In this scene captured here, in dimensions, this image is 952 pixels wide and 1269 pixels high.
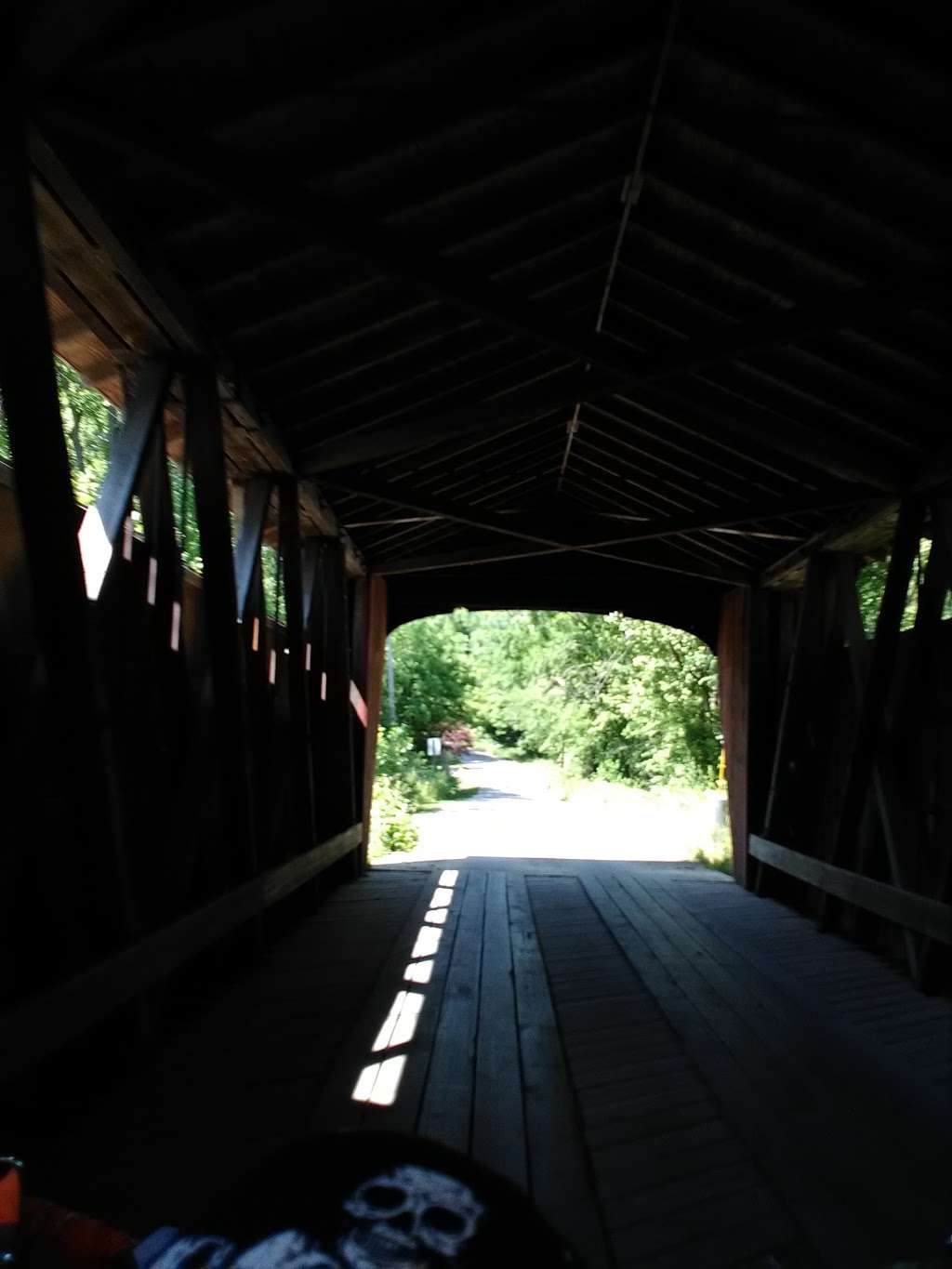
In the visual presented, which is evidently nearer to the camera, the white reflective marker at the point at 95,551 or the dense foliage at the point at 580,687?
the white reflective marker at the point at 95,551

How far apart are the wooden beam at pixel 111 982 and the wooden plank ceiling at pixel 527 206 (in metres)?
2.31

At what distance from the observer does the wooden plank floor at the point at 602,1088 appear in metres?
2.37

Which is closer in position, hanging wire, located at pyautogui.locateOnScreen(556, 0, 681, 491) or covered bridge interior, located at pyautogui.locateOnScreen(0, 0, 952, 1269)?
covered bridge interior, located at pyautogui.locateOnScreen(0, 0, 952, 1269)

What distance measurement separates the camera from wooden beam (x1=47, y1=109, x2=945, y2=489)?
2277 mm

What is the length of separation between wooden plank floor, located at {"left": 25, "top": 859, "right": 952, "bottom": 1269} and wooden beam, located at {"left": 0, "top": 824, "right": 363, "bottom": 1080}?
1.20 feet

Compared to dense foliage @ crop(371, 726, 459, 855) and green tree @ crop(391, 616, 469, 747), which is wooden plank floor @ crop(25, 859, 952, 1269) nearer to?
dense foliage @ crop(371, 726, 459, 855)

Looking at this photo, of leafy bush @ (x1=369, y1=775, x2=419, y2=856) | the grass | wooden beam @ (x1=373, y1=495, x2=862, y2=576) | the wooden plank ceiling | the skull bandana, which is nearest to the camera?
the skull bandana

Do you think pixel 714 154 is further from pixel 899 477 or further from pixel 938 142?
pixel 899 477

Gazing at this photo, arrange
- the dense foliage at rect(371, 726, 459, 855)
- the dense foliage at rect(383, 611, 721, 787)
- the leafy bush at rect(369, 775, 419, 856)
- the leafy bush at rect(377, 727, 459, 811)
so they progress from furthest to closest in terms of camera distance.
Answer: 1. the dense foliage at rect(383, 611, 721, 787)
2. the leafy bush at rect(377, 727, 459, 811)
3. the dense foliage at rect(371, 726, 459, 855)
4. the leafy bush at rect(369, 775, 419, 856)

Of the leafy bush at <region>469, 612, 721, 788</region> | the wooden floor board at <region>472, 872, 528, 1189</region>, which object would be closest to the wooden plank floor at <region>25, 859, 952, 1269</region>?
the wooden floor board at <region>472, 872, 528, 1189</region>

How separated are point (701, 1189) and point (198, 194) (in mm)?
3475

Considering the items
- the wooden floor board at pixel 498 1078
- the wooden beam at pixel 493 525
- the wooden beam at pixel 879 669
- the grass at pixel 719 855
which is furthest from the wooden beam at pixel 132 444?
the grass at pixel 719 855

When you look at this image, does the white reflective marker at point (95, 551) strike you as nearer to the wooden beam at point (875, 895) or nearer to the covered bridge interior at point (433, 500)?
the covered bridge interior at point (433, 500)

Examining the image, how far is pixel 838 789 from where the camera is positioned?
251 inches
